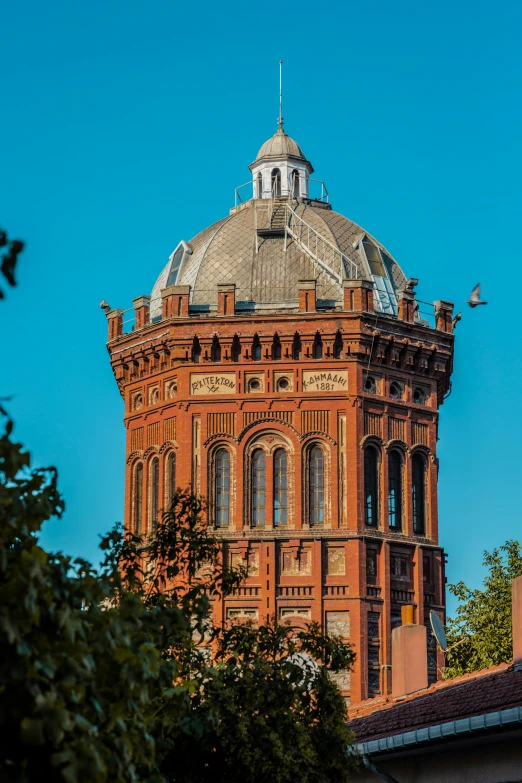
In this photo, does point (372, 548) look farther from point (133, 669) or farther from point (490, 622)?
point (133, 669)

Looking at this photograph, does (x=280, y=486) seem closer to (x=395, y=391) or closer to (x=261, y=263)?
(x=395, y=391)

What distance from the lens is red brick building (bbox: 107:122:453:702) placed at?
5300 centimetres

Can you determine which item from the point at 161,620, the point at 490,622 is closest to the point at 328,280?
the point at 490,622

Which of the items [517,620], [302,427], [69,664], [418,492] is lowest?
[69,664]

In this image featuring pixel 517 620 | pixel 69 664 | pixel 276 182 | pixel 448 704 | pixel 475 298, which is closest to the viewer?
pixel 69 664

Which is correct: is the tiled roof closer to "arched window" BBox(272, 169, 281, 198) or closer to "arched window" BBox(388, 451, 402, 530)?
"arched window" BBox(388, 451, 402, 530)

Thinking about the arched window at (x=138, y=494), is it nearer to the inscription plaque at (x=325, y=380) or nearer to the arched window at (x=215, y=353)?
the arched window at (x=215, y=353)

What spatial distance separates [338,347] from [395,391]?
105 inches

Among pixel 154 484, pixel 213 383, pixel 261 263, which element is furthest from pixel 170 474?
pixel 261 263

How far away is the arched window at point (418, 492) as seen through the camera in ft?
182

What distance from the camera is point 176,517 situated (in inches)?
778

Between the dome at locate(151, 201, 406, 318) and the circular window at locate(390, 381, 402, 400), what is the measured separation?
3.26 meters

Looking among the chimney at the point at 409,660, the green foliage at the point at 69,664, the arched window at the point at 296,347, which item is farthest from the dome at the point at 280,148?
the green foliage at the point at 69,664

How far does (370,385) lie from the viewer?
54750mm
